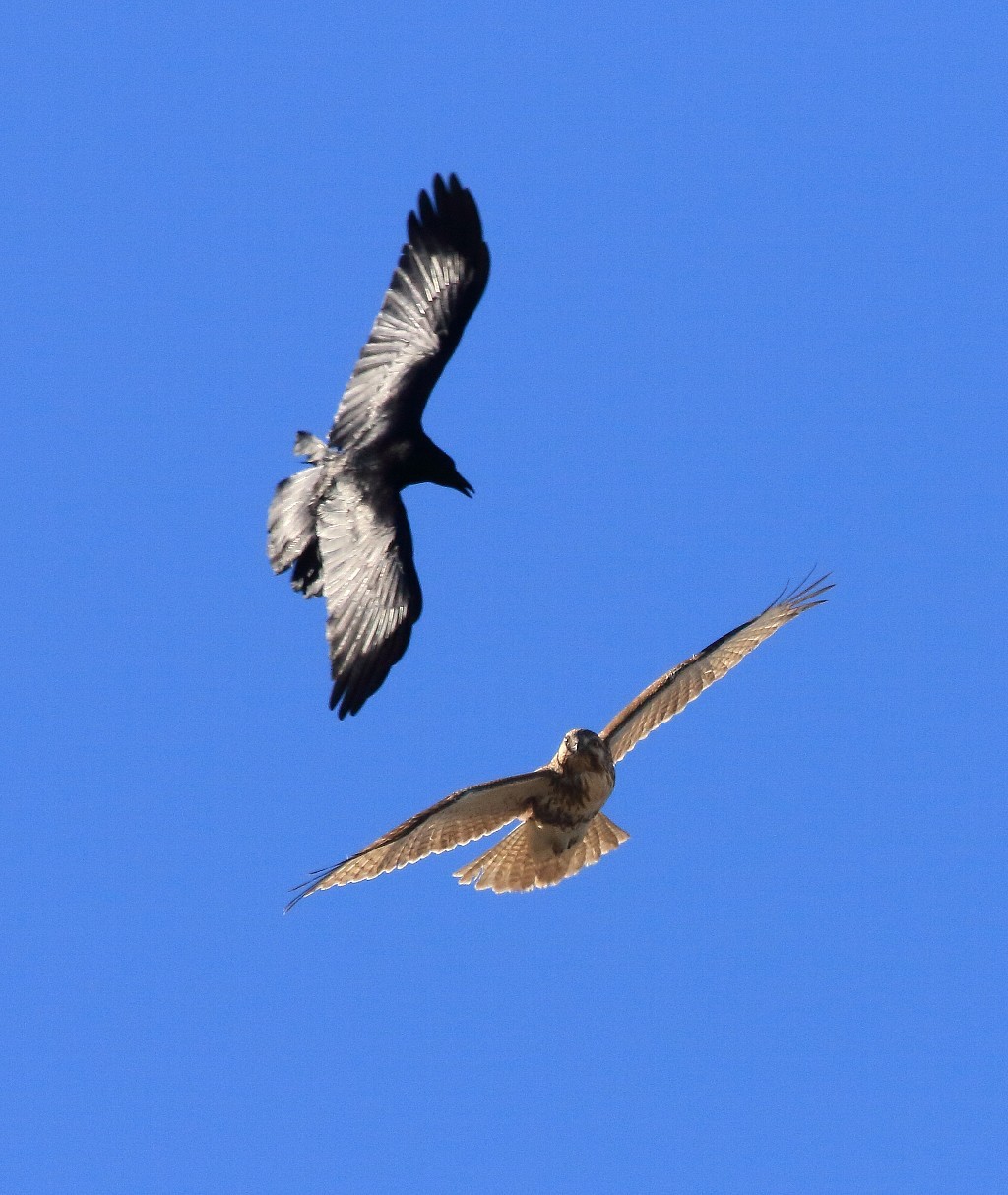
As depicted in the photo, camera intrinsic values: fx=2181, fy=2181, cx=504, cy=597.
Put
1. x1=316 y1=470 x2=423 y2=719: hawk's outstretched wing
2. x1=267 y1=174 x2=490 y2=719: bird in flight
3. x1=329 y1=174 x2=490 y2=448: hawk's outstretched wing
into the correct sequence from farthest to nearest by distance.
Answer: x1=329 y1=174 x2=490 y2=448: hawk's outstretched wing, x1=267 y1=174 x2=490 y2=719: bird in flight, x1=316 y1=470 x2=423 y2=719: hawk's outstretched wing

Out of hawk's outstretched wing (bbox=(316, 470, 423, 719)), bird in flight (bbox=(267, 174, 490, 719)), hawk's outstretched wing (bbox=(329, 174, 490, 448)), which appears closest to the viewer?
hawk's outstretched wing (bbox=(316, 470, 423, 719))

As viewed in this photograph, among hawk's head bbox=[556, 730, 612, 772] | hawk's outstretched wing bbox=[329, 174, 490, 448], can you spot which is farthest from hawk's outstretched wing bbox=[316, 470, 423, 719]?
hawk's head bbox=[556, 730, 612, 772]

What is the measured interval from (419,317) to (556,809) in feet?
8.56

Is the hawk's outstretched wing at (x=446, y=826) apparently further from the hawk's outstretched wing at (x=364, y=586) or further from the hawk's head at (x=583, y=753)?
the hawk's outstretched wing at (x=364, y=586)

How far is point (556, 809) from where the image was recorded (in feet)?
36.5

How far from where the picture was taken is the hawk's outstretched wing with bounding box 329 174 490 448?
433 inches

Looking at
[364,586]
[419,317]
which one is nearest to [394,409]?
[419,317]

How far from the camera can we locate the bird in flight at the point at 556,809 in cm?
1034

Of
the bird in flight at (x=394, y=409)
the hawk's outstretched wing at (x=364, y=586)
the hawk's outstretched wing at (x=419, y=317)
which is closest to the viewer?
the hawk's outstretched wing at (x=364, y=586)

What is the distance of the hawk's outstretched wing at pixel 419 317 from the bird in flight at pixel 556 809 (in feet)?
6.24

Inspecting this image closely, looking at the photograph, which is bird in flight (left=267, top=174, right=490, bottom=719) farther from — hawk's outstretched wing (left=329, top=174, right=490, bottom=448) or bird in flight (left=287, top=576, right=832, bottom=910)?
bird in flight (left=287, top=576, right=832, bottom=910)

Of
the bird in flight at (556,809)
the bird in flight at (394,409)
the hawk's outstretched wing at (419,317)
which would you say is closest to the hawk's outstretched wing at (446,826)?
the bird in flight at (556,809)

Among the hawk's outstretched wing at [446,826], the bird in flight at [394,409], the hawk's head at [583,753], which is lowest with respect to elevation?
the hawk's outstretched wing at [446,826]

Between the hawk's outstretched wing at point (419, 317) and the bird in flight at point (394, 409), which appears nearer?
the bird in flight at point (394, 409)
